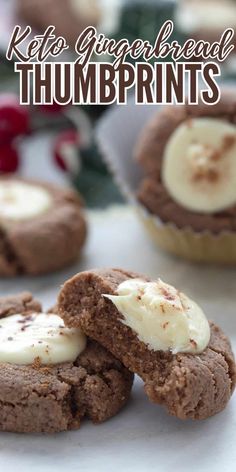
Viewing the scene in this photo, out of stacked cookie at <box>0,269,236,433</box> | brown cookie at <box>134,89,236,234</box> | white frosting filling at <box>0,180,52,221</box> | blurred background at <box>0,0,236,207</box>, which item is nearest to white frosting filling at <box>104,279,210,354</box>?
stacked cookie at <box>0,269,236,433</box>

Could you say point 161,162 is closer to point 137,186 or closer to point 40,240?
point 137,186

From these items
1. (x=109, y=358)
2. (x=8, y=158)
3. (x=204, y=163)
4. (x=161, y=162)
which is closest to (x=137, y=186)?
(x=161, y=162)

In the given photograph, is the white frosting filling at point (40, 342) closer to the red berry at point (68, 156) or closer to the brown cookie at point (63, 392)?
the brown cookie at point (63, 392)

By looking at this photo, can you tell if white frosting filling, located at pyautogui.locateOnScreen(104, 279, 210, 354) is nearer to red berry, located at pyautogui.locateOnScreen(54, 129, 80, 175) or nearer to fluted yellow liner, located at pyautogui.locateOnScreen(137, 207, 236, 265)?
fluted yellow liner, located at pyautogui.locateOnScreen(137, 207, 236, 265)

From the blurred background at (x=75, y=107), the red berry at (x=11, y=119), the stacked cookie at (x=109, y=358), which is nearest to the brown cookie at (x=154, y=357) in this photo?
the stacked cookie at (x=109, y=358)

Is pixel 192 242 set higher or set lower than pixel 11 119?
lower

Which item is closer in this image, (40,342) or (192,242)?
(40,342)

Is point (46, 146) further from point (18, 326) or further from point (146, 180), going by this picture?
point (18, 326)
